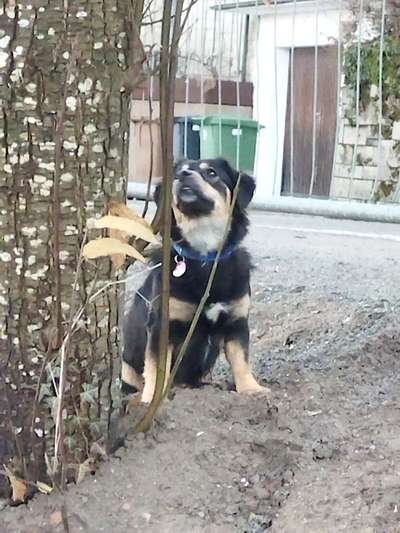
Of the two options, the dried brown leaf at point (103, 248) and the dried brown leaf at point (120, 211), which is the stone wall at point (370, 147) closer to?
the dried brown leaf at point (120, 211)

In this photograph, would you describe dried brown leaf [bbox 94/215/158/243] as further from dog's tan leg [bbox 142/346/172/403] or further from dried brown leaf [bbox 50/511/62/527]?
dog's tan leg [bbox 142/346/172/403]

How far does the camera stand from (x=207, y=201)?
14.7 ft

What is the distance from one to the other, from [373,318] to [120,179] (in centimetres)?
221

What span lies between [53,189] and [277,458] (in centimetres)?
105

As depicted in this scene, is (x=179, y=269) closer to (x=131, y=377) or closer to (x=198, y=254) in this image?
(x=198, y=254)

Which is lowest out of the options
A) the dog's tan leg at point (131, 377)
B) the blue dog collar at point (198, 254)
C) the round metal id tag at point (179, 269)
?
the dog's tan leg at point (131, 377)

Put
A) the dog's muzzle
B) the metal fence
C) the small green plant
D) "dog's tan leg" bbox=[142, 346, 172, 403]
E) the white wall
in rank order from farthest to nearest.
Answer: the small green plant < the white wall < the metal fence < the dog's muzzle < "dog's tan leg" bbox=[142, 346, 172, 403]

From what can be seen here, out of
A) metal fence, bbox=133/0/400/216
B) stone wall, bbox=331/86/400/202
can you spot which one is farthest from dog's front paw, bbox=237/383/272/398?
stone wall, bbox=331/86/400/202

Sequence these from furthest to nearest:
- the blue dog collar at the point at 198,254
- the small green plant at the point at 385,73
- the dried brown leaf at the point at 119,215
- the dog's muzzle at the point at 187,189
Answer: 1. the small green plant at the point at 385,73
2. the dog's muzzle at the point at 187,189
3. the blue dog collar at the point at 198,254
4. the dried brown leaf at the point at 119,215

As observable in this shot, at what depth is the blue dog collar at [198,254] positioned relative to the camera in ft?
13.5

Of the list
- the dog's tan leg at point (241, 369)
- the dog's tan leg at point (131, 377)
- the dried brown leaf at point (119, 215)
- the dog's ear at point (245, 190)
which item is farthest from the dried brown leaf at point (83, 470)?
the dog's ear at point (245, 190)

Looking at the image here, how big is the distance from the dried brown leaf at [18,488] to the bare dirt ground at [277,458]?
32 mm

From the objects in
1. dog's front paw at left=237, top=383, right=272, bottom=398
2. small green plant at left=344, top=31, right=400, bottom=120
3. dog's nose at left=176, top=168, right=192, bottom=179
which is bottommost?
dog's front paw at left=237, top=383, right=272, bottom=398

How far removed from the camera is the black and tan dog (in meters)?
3.91
